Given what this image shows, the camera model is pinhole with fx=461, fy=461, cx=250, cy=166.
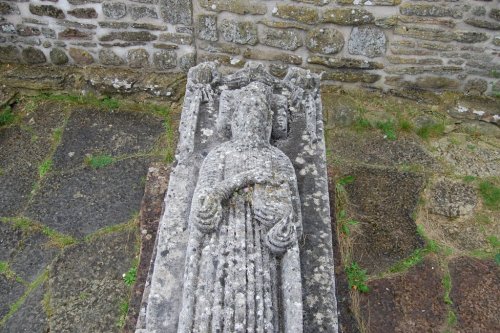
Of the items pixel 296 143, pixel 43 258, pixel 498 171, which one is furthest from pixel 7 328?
pixel 498 171

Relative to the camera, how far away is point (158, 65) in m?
5.03

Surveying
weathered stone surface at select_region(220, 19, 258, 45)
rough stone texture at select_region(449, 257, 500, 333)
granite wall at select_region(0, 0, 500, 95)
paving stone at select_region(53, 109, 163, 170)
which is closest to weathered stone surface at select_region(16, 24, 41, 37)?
granite wall at select_region(0, 0, 500, 95)

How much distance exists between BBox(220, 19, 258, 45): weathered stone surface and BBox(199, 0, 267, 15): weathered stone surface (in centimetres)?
13

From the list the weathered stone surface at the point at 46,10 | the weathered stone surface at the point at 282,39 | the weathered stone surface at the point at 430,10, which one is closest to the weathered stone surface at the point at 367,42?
→ the weathered stone surface at the point at 430,10

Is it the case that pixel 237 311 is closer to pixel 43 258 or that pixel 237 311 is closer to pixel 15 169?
pixel 43 258

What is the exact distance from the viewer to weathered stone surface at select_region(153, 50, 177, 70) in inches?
194

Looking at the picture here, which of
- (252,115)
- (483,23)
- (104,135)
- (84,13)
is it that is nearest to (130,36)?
(84,13)

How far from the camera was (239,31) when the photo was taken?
15.4 feet

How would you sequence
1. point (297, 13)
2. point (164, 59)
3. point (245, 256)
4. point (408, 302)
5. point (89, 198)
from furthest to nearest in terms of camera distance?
1. point (164, 59)
2. point (297, 13)
3. point (89, 198)
4. point (408, 302)
5. point (245, 256)

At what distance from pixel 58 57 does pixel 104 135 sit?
113cm

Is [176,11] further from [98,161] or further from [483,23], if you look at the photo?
[483,23]

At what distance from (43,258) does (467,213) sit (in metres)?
3.68

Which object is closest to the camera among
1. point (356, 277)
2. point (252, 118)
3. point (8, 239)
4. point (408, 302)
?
point (252, 118)

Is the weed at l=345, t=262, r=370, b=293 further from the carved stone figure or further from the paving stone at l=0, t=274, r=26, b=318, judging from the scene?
the paving stone at l=0, t=274, r=26, b=318
